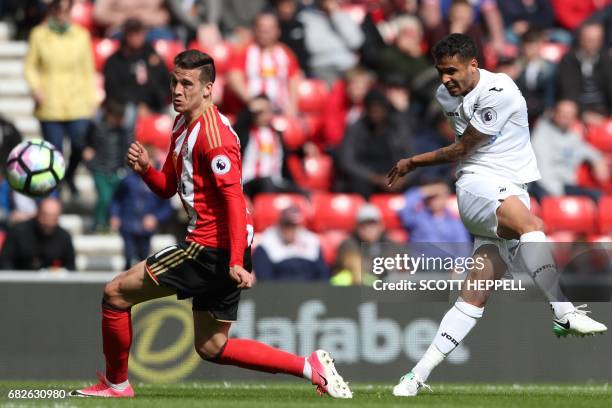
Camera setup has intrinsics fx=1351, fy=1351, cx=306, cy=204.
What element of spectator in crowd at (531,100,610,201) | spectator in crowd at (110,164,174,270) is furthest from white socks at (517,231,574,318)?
spectator in crowd at (531,100,610,201)

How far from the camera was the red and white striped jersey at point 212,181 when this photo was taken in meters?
8.20

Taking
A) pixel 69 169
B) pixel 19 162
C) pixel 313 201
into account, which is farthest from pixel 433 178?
pixel 19 162

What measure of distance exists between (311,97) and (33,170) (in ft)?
23.6

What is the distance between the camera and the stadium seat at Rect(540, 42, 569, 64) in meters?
17.7

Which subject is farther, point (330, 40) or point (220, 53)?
point (330, 40)

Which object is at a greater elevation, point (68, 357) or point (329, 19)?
point (329, 19)

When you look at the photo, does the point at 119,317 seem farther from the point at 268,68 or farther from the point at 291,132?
the point at 268,68

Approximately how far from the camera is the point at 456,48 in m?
8.75

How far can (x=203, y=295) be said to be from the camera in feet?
28.0

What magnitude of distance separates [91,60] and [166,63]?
1.39m

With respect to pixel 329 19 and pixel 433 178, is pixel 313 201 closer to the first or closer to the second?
pixel 433 178

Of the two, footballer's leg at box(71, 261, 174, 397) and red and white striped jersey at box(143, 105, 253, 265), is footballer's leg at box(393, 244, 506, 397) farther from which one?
footballer's leg at box(71, 261, 174, 397)

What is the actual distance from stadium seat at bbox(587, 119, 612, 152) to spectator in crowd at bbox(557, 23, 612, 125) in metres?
0.11

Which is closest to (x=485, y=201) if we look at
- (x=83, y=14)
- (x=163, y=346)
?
(x=163, y=346)
